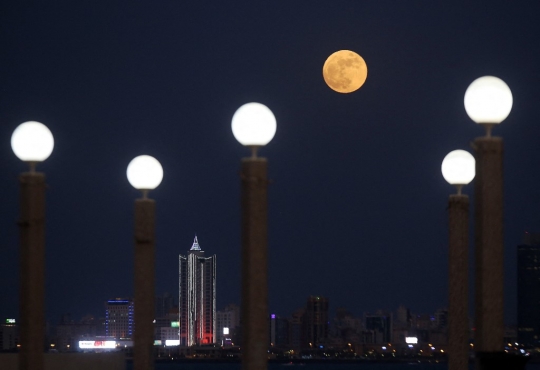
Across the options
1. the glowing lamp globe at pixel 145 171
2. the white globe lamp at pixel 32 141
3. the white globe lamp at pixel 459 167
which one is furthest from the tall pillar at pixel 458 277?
the white globe lamp at pixel 32 141

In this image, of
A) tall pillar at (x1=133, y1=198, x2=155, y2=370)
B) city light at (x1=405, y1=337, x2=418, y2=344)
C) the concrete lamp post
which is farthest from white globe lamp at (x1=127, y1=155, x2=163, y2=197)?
city light at (x1=405, y1=337, x2=418, y2=344)

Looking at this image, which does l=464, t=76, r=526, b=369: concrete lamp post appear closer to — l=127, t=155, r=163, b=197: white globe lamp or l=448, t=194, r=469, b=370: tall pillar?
l=448, t=194, r=469, b=370: tall pillar

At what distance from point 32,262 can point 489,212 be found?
497 cm

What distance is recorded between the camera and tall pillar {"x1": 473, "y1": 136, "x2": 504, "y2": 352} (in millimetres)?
10023

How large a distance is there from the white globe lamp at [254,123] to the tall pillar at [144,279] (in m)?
2.12

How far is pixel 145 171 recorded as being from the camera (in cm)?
1196

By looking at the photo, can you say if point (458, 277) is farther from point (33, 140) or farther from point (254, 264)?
point (33, 140)

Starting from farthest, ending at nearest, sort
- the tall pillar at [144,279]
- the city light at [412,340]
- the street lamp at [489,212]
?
the city light at [412,340], the tall pillar at [144,279], the street lamp at [489,212]

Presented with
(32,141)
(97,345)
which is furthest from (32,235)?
(97,345)

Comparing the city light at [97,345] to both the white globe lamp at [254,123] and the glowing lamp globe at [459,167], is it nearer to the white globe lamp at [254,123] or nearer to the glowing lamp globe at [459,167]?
the glowing lamp globe at [459,167]

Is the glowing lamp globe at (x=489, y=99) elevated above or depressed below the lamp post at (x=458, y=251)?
above

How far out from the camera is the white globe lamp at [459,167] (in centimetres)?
1276

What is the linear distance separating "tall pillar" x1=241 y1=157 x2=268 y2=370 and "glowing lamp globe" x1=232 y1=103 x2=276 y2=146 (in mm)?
261

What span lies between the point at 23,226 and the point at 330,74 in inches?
548
